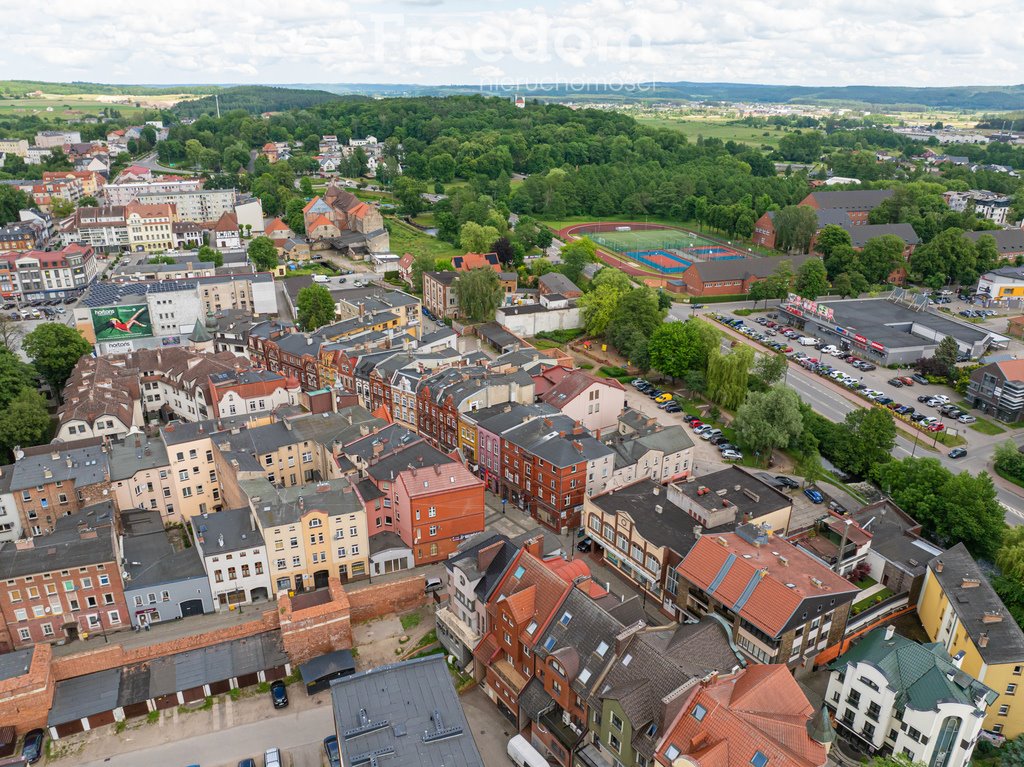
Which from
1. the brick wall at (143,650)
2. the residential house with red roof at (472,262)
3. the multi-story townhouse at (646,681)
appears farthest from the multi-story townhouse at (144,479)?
the residential house with red roof at (472,262)

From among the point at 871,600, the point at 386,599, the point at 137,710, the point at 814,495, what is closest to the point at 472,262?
the point at 814,495

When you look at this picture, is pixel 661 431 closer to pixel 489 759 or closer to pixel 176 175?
pixel 489 759

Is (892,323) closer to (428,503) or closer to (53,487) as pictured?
(428,503)

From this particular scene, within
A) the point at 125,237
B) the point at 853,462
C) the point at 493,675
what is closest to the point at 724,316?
the point at 853,462

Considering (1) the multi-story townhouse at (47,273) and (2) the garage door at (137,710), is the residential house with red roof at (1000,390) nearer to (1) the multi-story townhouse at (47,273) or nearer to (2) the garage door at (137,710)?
(2) the garage door at (137,710)

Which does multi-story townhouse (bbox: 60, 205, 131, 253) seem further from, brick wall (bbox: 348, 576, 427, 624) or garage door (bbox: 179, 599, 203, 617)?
brick wall (bbox: 348, 576, 427, 624)

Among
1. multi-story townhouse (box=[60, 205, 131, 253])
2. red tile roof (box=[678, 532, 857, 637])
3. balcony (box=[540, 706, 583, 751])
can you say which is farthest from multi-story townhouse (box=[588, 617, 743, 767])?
multi-story townhouse (box=[60, 205, 131, 253])
